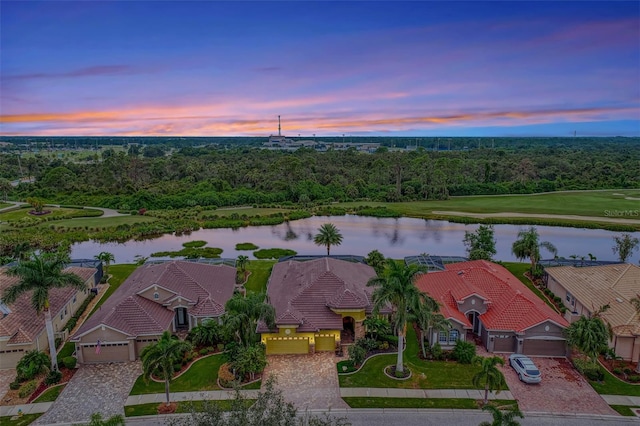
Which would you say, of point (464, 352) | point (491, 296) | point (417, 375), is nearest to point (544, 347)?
point (491, 296)

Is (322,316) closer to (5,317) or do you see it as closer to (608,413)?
(608,413)

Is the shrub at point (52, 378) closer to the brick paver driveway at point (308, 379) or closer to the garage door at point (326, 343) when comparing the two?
the brick paver driveway at point (308, 379)

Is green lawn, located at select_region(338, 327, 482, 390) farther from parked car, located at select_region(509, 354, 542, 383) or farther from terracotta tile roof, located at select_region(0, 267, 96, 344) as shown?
terracotta tile roof, located at select_region(0, 267, 96, 344)

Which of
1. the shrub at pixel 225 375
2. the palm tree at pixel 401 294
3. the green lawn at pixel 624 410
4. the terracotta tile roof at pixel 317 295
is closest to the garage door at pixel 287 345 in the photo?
the terracotta tile roof at pixel 317 295

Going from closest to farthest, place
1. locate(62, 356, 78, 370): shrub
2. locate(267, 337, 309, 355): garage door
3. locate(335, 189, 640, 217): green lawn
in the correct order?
1. locate(62, 356, 78, 370): shrub
2. locate(267, 337, 309, 355): garage door
3. locate(335, 189, 640, 217): green lawn

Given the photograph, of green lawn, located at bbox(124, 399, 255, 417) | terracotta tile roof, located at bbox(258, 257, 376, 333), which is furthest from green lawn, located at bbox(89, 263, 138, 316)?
green lawn, located at bbox(124, 399, 255, 417)

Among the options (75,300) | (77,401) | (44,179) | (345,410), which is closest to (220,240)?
(75,300)

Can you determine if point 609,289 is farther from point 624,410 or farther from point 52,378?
point 52,378
